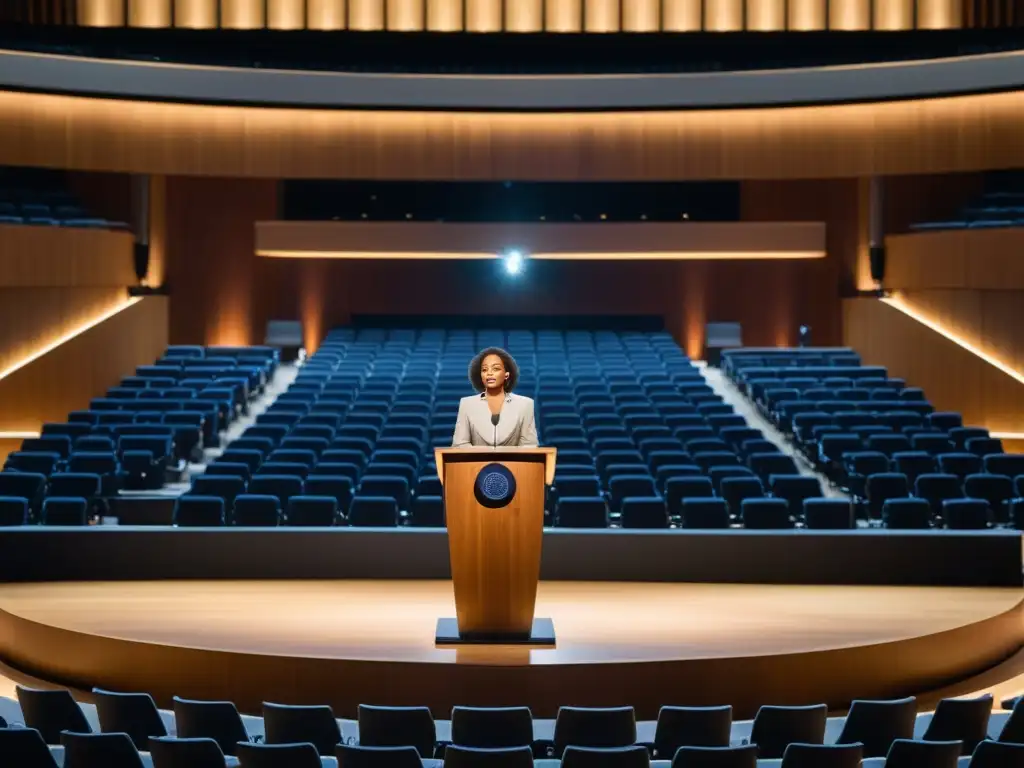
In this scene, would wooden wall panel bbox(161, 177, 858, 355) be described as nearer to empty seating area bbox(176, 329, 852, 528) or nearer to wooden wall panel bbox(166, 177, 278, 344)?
wooden wall panel bbox(166, 177, 278, 344)

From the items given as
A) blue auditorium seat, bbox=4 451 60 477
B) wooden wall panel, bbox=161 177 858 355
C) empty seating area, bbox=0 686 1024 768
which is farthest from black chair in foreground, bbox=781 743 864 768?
wooden wall panel, bbox=161 177 858 355

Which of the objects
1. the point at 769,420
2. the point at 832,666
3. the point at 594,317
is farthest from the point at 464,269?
the point at 832,666

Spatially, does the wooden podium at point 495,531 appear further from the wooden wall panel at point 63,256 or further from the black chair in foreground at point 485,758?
the wooden wall panel at point 63,256

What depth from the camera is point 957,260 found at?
13688 millimetres

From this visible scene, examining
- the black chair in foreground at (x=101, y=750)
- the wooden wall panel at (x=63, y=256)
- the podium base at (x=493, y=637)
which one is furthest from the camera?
the wooden wall panel at (x=63, y=256)

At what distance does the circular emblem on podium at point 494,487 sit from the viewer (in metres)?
4.88

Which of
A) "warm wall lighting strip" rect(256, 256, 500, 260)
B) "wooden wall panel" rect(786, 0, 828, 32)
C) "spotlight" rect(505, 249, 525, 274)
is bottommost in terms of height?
"spotlight" rect(505, 249, 525, 274)

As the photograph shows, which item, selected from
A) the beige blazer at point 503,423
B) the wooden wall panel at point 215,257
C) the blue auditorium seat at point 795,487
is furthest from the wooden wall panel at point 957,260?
the beige blazer at point 503,423

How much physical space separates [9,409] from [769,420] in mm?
6840

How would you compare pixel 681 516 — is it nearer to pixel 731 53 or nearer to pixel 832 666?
pixel 832 666

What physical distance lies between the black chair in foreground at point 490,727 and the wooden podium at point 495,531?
35.8 inches

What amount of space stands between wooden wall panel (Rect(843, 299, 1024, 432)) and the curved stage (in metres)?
6.43

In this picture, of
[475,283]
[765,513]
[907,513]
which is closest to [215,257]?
[475,283]

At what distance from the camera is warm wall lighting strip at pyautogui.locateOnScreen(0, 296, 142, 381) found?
12.4 m
